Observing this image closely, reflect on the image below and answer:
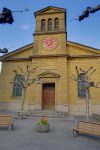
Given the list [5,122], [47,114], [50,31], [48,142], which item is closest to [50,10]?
[50,31]

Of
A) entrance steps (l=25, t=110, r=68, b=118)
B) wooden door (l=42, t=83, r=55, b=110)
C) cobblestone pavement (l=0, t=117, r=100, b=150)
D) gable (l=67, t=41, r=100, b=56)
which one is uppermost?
gable (l=67, t=41, r=100, b=56)

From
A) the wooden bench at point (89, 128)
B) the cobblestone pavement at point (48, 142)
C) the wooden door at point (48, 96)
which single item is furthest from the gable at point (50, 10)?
the cobblestone pavement at point (48, 142)

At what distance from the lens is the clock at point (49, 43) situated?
2119 centimetres

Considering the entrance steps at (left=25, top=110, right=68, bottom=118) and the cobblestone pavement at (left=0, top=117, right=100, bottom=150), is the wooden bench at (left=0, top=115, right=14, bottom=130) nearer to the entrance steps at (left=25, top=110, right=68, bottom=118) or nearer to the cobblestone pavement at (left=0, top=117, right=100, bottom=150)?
the cobblestone pavement at (left=0, top=117, right=100, bottom=150)

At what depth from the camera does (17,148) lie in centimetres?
633

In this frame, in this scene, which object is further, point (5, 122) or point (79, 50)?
point (79, 50)

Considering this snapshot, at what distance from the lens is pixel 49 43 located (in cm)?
2145

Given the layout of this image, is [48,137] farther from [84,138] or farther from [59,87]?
[59,87]

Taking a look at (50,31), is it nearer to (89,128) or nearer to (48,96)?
(48,96)

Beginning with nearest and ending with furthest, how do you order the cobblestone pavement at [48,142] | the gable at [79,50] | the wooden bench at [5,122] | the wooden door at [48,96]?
the cobblestone pavement at [48,142] → the wooden bench at [5,122] → the wooden door at [48,96] → the gable at [79,50]

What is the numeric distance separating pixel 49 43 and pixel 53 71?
429cm

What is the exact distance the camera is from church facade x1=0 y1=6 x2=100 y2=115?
18.5 meters

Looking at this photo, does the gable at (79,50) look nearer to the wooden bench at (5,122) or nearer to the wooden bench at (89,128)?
the wooden bench at (89,128)

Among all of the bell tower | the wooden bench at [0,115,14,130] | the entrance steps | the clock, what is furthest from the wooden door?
the wooden bench at [0,115,14,130]
